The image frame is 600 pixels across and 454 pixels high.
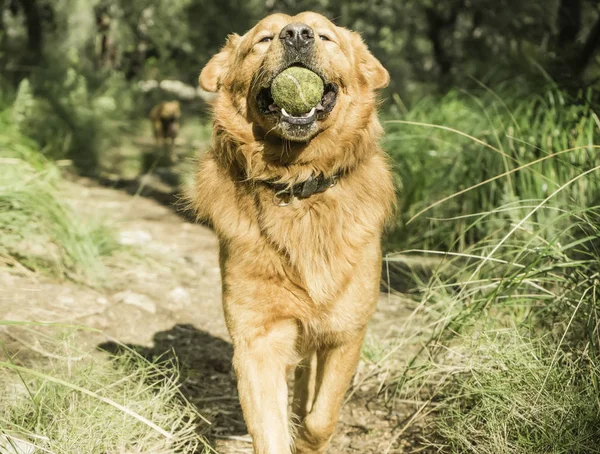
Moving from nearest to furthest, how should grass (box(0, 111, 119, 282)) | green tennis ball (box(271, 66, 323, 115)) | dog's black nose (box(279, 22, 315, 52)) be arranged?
1. green tennis ball (box(271, 66, 323, 115))
2. dog's black nose (box(279, 22, 315, 52))
3. grass (box(0, 111, 119, 282))

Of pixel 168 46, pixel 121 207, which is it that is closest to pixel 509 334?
pixel 121 207

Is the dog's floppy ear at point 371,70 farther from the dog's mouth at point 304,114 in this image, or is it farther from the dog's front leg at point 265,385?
the dog's front leg at point 265,385

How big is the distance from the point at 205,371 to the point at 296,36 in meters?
2.10

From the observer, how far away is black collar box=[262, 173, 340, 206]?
10.1ft

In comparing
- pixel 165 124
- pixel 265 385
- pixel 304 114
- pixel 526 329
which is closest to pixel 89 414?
pixel 265 385

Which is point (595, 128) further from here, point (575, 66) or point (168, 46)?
point (168, 46)

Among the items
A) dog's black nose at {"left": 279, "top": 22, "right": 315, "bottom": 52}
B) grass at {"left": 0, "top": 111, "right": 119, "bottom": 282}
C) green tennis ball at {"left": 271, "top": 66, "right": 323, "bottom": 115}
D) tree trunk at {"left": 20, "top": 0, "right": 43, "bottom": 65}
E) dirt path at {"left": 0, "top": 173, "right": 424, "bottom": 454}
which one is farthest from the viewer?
tree trunk at {"left": 20, "top": 0, "right": 43, "bottom": 65}

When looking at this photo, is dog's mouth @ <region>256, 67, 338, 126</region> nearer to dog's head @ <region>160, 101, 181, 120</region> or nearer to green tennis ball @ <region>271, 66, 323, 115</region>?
green tennis ball @ <region>271, 66, 323, 115</region>

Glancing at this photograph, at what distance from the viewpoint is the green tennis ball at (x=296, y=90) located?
295 cm

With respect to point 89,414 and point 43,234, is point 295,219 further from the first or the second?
point 43,234

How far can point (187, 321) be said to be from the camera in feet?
15.4

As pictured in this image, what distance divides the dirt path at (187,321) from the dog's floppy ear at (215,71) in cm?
136

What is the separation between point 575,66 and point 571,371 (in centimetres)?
342

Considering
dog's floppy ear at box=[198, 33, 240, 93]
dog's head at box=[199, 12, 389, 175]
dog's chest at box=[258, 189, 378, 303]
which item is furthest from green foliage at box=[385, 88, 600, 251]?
dog's floppy ear at box=[198, 33, 240, 93]
